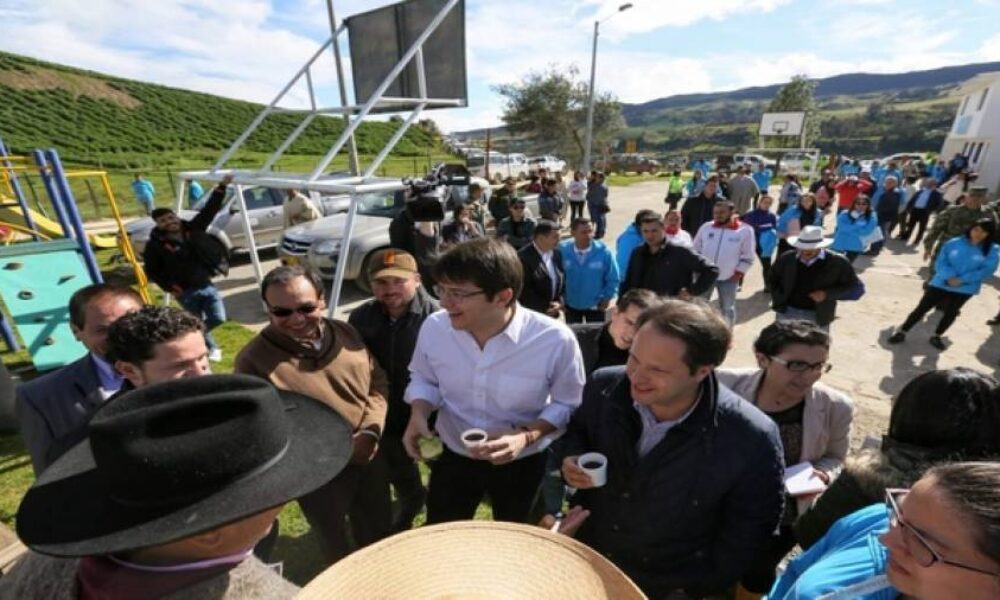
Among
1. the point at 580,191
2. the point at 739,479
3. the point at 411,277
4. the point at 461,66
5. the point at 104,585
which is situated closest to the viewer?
the point at 104,585

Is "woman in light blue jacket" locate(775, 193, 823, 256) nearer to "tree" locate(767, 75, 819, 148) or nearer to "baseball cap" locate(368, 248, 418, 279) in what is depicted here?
"baseball cap" locate(368, 248, 418, 279)

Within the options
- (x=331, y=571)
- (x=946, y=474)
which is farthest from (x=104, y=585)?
(x=946, y=474)

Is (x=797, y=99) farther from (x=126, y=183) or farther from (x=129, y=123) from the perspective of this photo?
(x=129, y=123)

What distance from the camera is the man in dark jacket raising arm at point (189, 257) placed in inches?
203

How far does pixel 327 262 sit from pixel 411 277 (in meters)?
5.83

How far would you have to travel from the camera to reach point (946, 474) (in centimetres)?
109

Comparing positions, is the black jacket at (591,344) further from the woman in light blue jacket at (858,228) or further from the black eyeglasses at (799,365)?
the woman in light blue jacket at (858,228)

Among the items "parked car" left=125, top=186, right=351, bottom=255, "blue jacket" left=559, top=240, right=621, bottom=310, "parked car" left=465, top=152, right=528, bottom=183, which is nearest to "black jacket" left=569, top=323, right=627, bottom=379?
"blue jacket" left=559, top=240, right=621, bottom=310

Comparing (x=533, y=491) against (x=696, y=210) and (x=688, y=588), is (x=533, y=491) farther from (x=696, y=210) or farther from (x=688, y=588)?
(x=696, y=210)

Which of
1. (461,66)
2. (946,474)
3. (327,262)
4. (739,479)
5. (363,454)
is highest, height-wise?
(461,66)

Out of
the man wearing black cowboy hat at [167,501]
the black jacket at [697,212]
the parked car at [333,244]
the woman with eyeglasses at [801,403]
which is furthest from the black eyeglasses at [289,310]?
the black jacket at [697,212]

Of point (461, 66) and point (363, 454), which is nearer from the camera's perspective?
point (363, 454)

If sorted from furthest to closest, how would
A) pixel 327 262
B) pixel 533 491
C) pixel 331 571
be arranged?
1. pixel 327 262
2. pixel 533 491
3. pixel 331 571

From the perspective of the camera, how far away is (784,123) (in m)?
44.5
